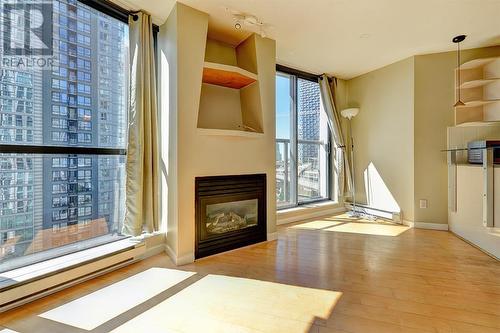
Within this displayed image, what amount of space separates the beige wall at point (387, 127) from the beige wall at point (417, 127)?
0.05 feet

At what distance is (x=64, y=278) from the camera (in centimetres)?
209

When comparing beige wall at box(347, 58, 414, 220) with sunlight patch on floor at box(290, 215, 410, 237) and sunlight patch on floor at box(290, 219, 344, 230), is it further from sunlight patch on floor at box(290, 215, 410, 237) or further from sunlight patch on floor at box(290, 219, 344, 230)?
sunlight patch on floor at box(290, 219, 344, 230)

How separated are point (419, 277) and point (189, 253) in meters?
2.17

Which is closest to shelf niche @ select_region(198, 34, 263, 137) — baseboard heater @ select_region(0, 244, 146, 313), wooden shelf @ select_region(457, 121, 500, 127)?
baseboard heater @ select_region(0, 244, 146, 313)

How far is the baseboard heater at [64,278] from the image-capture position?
1.82 meters

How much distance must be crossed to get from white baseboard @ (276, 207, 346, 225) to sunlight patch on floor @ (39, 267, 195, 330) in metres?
2.16

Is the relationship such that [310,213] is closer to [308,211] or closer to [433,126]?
[308,211]

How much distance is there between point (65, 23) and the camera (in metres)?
2.29

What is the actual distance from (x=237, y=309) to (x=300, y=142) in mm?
3308

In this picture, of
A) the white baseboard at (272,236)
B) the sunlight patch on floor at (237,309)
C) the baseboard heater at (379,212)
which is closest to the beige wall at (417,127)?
the baseboard heater at (379,212)

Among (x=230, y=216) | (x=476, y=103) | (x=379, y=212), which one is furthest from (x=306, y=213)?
(x=476, y=103)

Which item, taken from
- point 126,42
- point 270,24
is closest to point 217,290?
point 126,42

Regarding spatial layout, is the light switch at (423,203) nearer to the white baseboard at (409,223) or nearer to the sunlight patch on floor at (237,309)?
the white baseboard at (409,223)

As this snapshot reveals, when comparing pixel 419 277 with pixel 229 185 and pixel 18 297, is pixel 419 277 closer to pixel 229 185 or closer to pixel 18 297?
pixel 229 185
